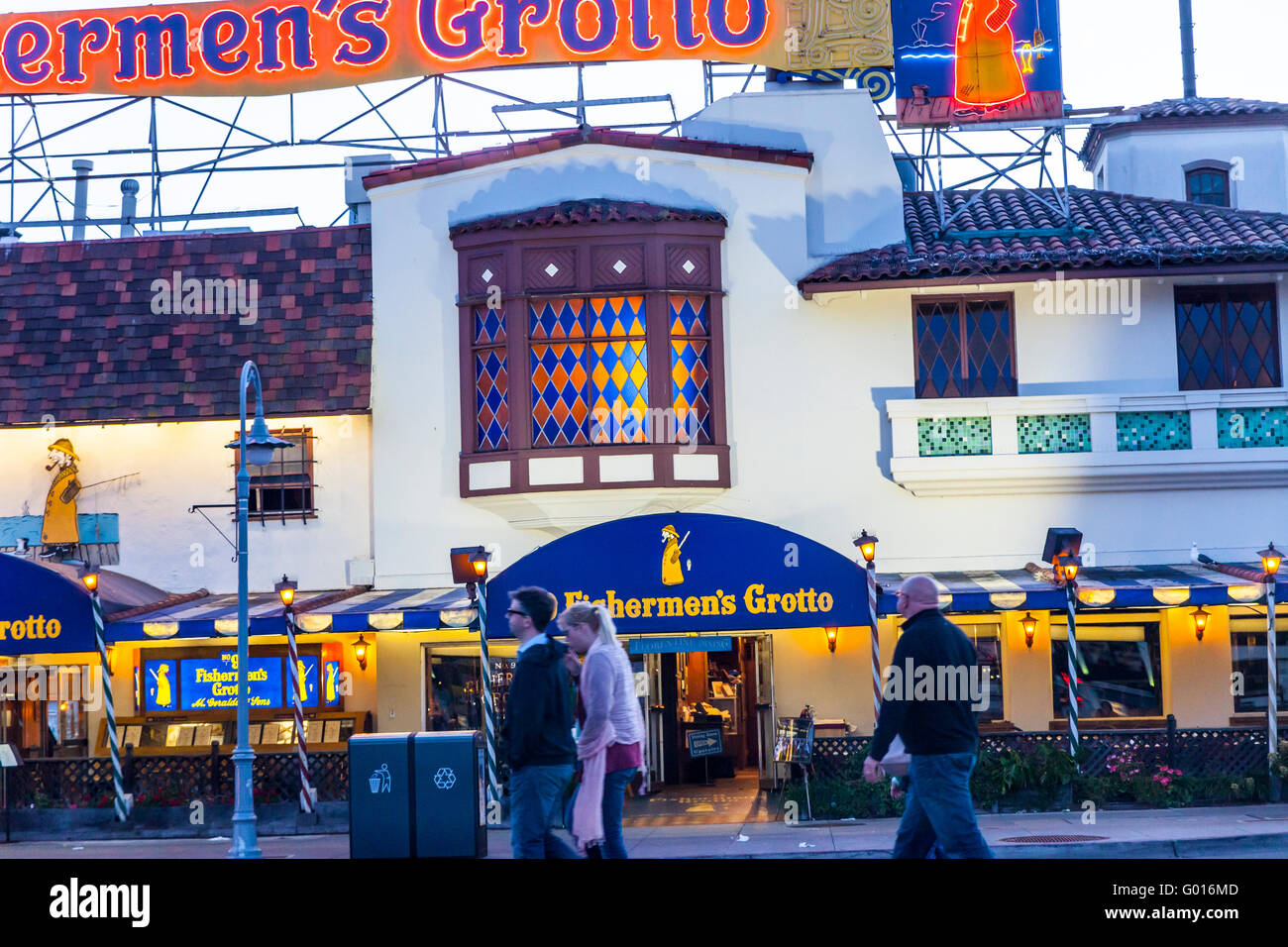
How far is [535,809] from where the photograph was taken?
911 centimetres

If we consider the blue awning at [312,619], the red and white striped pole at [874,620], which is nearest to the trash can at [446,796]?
the blue awning at [312,619]

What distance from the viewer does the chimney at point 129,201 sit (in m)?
25.2

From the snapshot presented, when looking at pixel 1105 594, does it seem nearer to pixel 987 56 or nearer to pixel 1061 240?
pixel 1061 240

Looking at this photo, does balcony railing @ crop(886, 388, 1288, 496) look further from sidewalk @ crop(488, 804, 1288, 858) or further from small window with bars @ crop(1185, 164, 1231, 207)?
small window with bars @ crop(1185, 164, 1231, 207)

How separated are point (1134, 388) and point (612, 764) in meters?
12.3

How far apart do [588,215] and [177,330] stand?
231 inches

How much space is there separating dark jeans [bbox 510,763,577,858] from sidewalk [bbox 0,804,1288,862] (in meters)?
4.94

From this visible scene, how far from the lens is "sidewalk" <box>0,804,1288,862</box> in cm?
1357

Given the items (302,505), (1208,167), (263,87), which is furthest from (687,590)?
(1208,167)

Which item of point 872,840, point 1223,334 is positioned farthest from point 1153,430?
point 872,840

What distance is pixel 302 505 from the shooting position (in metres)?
20.2

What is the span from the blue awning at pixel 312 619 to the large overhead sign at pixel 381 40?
844 cm

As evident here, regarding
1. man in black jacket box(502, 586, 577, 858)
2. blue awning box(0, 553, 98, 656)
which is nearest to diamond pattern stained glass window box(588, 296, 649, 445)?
blue awning box(0, 553, 98, 656)

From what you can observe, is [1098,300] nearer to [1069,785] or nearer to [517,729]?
[1069,785]
